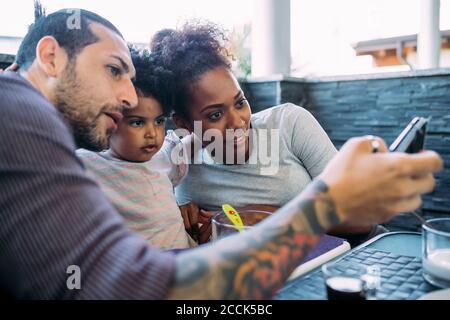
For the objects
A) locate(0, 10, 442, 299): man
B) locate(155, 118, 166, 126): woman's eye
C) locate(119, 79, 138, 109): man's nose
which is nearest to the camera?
locate(0, 10, 442, 299): man

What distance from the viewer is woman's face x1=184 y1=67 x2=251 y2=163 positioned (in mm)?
1442

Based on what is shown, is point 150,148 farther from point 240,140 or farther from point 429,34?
point 429,34

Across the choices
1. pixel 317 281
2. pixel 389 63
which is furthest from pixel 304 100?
pixel 389 63

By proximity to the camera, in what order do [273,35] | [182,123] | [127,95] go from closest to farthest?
1. [127,95]
2. [182,123]
3. [273,35]

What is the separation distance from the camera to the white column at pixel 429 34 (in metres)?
4.81

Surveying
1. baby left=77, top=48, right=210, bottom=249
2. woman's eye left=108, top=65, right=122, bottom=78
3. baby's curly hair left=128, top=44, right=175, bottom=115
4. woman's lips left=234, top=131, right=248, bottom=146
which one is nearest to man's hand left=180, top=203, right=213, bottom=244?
baby left=77, top=48, right=210, bottom=249

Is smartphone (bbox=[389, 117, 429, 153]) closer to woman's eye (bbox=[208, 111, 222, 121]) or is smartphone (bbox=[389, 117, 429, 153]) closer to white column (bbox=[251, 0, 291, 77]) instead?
woman's eye (bbox=[208, 111, 222, 121])

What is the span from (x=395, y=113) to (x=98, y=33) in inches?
89.7

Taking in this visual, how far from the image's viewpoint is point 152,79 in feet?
4.50

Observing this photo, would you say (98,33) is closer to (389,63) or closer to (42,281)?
(42,281)

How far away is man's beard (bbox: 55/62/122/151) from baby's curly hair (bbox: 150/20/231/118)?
44 centimetres

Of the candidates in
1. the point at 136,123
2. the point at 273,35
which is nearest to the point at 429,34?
the point at 273,35

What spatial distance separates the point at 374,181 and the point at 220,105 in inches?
35.5

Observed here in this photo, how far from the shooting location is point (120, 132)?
4.36 ft
